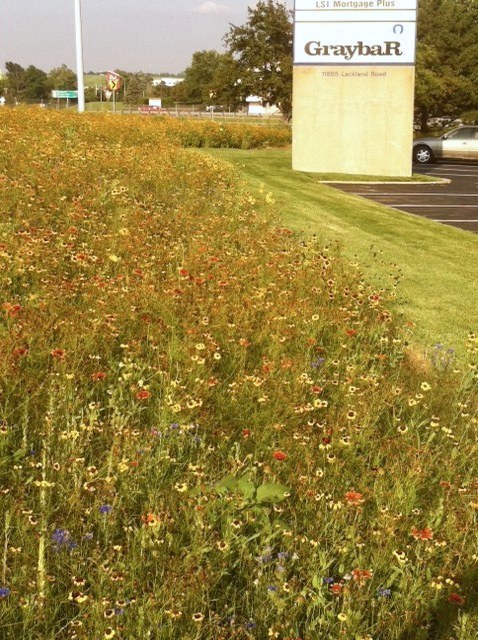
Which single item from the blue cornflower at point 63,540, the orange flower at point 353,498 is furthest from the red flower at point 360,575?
the blue cornflower at point 63,540

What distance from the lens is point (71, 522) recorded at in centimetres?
315

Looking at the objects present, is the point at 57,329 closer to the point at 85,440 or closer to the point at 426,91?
the point at 85,440

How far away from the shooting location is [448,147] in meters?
30.0

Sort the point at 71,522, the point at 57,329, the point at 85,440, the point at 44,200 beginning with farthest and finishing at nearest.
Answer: the point at 44,200, the point at 57,329, the point at 85,440, the point at 71,522

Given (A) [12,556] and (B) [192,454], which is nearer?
(A) [12,556]

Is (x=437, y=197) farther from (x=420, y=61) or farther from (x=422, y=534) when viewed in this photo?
(x=420, y=61)

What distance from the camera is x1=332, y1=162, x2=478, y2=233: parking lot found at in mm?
15047

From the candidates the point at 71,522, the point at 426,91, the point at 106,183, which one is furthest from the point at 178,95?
the point at 71,522

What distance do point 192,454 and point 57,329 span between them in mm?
1583

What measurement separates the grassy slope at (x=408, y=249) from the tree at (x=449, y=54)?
3433 cm

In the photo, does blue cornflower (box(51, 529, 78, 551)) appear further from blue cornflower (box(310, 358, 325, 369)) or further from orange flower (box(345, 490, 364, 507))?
blue cornflower (box(310, 358, 325, 369))

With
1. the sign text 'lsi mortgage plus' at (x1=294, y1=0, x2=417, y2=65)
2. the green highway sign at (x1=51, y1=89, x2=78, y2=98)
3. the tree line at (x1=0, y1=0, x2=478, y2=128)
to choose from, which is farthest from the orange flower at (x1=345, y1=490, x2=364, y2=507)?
the green highway sign at (x1=51, y1=89, x2=78, y2=98)

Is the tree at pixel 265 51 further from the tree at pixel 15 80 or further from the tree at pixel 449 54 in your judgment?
the tree at pixel 15 80

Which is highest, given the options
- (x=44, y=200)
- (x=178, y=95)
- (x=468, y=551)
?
(x=178, y=95)
